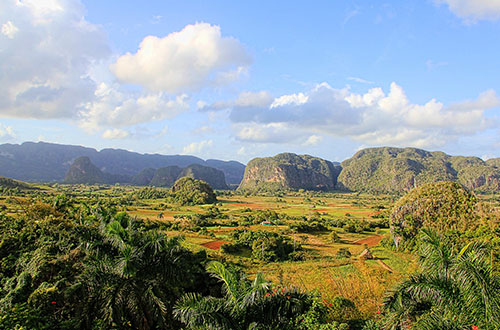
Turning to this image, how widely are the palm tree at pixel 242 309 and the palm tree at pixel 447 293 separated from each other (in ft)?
8.56

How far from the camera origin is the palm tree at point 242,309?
274 inches

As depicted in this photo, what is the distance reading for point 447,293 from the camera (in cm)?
670

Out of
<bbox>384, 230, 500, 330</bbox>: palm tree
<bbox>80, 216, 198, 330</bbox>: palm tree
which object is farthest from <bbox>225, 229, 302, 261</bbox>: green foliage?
<bbox>384, 230, 500, 330</bbox>: palm tree

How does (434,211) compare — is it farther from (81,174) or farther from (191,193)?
(81,174)

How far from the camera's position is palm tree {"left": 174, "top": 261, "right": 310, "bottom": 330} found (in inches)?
274

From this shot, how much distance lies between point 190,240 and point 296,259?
13.1 metres

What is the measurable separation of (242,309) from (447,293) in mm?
4880

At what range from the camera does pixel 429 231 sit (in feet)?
26.0

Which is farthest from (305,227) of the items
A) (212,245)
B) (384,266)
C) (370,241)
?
(384,266)

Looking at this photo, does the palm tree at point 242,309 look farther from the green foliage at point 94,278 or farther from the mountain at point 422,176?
the mountain at point 422,176

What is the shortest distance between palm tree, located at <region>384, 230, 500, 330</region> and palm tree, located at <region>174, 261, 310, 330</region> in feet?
8.56

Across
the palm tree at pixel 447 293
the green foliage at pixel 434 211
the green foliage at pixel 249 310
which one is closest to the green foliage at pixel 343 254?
the green foliage at pixel 434 211

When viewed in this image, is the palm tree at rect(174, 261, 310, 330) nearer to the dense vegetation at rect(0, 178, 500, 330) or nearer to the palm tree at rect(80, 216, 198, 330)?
the dense vegetation at rect(0, 178, 500, 330)

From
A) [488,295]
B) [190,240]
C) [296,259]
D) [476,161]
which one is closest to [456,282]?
[488,295]
